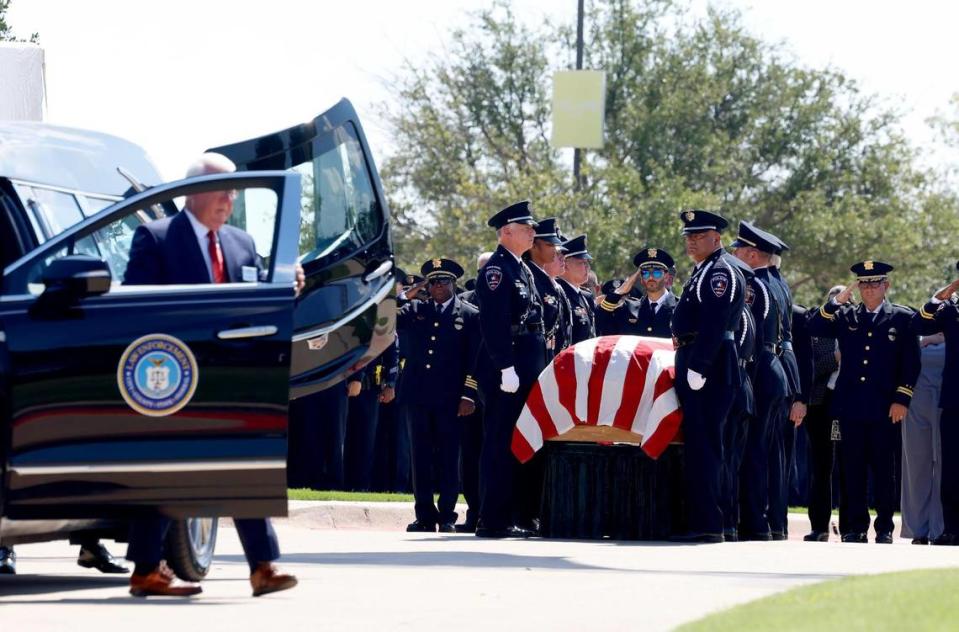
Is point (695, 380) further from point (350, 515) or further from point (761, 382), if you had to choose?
point (350, 515)

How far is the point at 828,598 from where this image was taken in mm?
7863

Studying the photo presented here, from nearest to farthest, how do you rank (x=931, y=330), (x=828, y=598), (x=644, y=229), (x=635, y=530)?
(x=828, y=598)
(x=635, y=530)
(x=931, y=330)
(x=644, y=229)

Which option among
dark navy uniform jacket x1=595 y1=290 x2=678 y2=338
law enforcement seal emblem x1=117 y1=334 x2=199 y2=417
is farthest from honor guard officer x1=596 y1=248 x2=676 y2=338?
law enforcement seal emblem x1=117 y1=334 x2=199 y2=417

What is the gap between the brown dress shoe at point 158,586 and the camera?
8469 millimetres

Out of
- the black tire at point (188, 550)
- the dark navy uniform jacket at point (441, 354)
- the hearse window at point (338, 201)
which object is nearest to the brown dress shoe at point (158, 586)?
the black tire at point (188, 550)

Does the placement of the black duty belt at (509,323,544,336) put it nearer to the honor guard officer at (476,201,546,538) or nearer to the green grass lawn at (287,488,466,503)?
the honor guard officer at (476,201,546,538)

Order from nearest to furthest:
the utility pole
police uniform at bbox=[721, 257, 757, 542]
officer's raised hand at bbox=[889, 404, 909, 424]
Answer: police uniform at bbox=[721, 257, 757, 542], officer's raised hand at bbox=[889, 404, 909, 424], the utility pole

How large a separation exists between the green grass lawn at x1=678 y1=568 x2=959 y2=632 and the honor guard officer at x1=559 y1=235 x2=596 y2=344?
6.50 meters

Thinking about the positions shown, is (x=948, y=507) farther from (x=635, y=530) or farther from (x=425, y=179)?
(x=425, y=179)

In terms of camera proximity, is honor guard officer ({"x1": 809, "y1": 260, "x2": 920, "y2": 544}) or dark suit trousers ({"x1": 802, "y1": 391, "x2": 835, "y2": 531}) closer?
honor guard officer ({"x1": 809, "y1": 260, "x2": 920, "y2": 544})

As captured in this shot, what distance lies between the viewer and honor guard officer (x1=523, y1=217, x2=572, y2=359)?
13.8 m

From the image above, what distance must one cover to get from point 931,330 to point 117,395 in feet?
27.9

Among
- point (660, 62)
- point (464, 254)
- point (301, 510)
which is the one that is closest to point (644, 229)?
point (464, 254)

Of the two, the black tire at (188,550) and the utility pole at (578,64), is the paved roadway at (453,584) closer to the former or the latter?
the black tire at (188,550)
